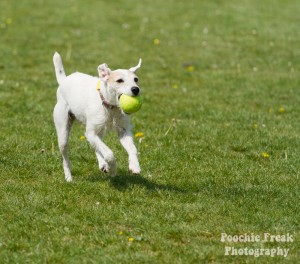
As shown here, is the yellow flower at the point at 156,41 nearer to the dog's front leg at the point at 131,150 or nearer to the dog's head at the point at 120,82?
the dog's front leg at the point at 131,150

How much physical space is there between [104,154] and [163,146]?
8.73 ft

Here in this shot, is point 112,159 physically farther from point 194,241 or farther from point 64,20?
point 64,20

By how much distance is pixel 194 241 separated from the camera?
686 centimetres

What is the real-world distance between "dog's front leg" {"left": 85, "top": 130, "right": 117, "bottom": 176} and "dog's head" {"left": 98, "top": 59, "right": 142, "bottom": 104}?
0.63 meters

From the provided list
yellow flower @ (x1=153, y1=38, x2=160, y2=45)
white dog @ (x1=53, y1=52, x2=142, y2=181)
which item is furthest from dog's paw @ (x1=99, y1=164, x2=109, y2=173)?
yellow flower @ (x1=153, y1=38, x2=160, y2=45)

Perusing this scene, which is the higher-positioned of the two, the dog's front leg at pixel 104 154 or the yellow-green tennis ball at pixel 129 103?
the yellow-green tennis ball at pixel 129 103

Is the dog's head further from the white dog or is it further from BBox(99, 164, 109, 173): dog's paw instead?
BBox(99, 164, 109, 173): dog's paw

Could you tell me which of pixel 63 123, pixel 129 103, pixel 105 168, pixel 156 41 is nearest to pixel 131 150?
pixel 105 168

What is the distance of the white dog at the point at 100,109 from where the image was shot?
7824mm

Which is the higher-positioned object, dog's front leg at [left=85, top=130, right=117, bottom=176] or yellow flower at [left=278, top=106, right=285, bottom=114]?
yellow flower at [left=278, top=106, right=285, bottom=114]

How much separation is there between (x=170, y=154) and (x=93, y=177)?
1505 mm

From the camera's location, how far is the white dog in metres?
Answer: 7.82

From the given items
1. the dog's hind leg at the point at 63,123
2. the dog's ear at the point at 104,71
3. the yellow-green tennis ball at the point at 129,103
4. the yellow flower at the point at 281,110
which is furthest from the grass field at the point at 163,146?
the dog's ear at the point at 104,71

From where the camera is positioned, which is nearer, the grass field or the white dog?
the grass field
